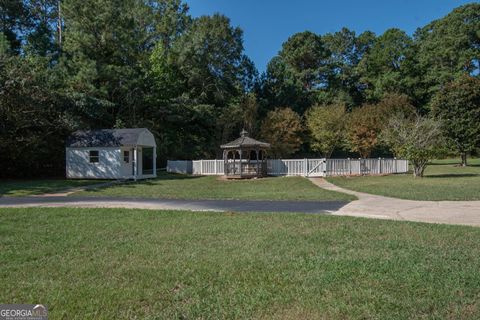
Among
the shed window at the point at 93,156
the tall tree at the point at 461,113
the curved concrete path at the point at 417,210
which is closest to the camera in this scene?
the curved concrete path at the point at 417,210

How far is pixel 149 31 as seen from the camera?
43.9 meters

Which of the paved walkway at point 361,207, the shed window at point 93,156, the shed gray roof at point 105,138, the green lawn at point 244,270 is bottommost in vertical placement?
the green lawn at point 244,270

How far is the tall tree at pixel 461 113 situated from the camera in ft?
118

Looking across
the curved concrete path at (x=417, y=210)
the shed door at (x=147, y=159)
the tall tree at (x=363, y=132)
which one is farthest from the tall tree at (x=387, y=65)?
the curved concrete path at (x=417, y=210)

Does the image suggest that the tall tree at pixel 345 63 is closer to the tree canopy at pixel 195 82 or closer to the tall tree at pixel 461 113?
the tree canopy at pixel 195 82

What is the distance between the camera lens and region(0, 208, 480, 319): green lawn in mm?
3674

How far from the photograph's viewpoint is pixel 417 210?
33.7ft

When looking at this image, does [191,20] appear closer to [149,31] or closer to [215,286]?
[149,31]

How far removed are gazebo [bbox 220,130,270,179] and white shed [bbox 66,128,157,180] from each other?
5602mm

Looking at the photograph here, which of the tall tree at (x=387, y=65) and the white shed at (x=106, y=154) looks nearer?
the white shed at (x=106, y=154)

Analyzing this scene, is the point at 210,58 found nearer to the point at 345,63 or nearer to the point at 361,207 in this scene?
the point at 345,63

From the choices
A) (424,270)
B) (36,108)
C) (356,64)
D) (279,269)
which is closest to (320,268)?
(279,269)

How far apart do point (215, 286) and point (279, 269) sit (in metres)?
0.98

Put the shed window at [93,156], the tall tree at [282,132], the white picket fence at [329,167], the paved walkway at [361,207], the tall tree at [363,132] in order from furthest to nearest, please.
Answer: the tall tree at [282,132]
the tall tree at [363,132]
the white picket fence at [329,167]
the shed window at [93,156]
the paved walkway at [361,207]
